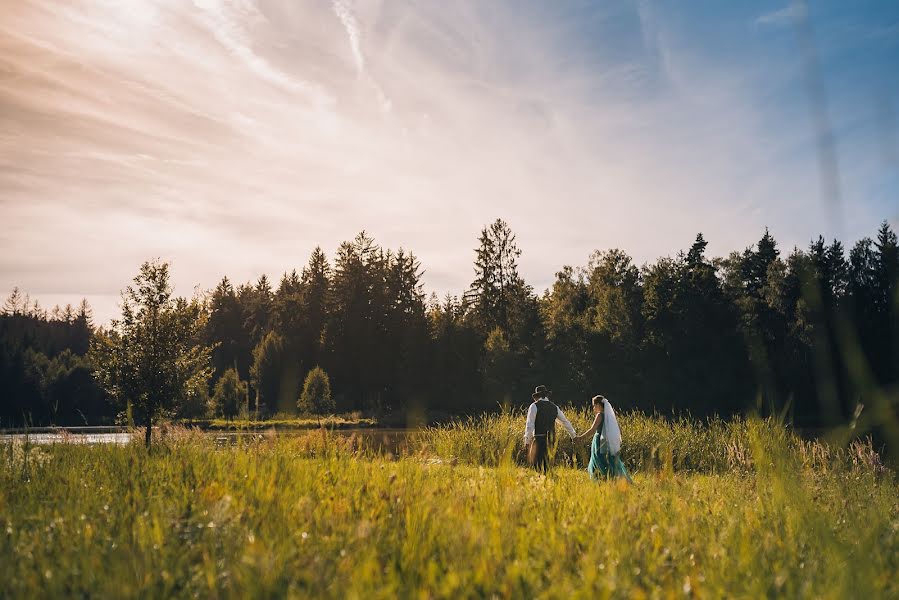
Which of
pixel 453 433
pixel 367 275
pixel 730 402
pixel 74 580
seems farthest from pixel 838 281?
pixel 74 580

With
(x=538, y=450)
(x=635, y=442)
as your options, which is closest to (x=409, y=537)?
(x=538, y=450)

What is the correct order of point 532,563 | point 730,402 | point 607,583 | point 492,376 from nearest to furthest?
point 607,583 → point 532,563 → point 730,402 → point 492,376

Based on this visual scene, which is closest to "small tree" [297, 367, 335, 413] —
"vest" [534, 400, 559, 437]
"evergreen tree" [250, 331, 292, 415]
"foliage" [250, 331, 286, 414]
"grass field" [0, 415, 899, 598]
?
"foliage" [250, 331, 286, 414]

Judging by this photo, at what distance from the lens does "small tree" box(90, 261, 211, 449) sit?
2192cm

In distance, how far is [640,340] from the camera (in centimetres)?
5412

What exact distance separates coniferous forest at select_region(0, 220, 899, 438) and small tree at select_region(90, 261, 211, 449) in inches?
858

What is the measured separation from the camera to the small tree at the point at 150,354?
21922 millimetres

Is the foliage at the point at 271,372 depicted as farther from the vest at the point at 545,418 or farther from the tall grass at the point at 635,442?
the vest at the point at 545,418

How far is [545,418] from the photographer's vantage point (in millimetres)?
13992

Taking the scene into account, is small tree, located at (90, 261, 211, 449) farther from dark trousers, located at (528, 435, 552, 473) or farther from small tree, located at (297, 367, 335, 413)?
small tree, located at (297, 367, 335, 413)

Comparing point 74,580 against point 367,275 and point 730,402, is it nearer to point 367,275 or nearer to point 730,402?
point 730,402

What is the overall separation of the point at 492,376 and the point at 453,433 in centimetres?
3805

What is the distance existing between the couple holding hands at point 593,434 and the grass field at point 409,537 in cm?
550

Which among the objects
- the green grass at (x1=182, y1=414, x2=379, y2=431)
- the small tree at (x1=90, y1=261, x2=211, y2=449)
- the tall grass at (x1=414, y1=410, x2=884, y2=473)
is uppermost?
the small tree at (x1=90, y1=261, x2=211, y2=449)
